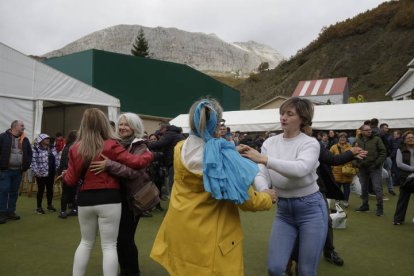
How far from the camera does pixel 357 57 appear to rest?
2167 inches

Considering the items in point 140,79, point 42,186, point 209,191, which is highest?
point 140,79

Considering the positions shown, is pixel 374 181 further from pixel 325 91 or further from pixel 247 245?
pixel 325 91

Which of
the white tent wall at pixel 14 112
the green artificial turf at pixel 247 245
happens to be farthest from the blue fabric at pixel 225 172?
the white tent wall at pixel 14 112

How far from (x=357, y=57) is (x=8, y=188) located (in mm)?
56342

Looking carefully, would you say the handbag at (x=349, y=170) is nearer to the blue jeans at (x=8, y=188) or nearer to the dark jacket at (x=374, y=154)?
the dark jacket at (x=374, y=154)

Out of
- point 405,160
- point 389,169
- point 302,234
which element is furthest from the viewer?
point 389,169

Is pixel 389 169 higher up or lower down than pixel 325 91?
lower down

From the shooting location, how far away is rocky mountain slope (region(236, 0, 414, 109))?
47156 millimetres

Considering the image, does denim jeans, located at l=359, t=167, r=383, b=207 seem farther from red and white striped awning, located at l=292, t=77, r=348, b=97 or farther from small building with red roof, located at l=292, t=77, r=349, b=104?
red and white striped awning, located at l=292, t=77, r=348, b=97

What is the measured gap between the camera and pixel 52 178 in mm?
7746

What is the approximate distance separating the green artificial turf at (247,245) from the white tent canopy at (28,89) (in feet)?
15.4

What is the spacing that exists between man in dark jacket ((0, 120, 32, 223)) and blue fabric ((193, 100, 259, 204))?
5.70 m

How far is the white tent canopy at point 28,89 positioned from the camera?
11.2 meters

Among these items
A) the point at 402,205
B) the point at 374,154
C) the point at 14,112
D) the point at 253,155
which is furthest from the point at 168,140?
the point at 14,112
